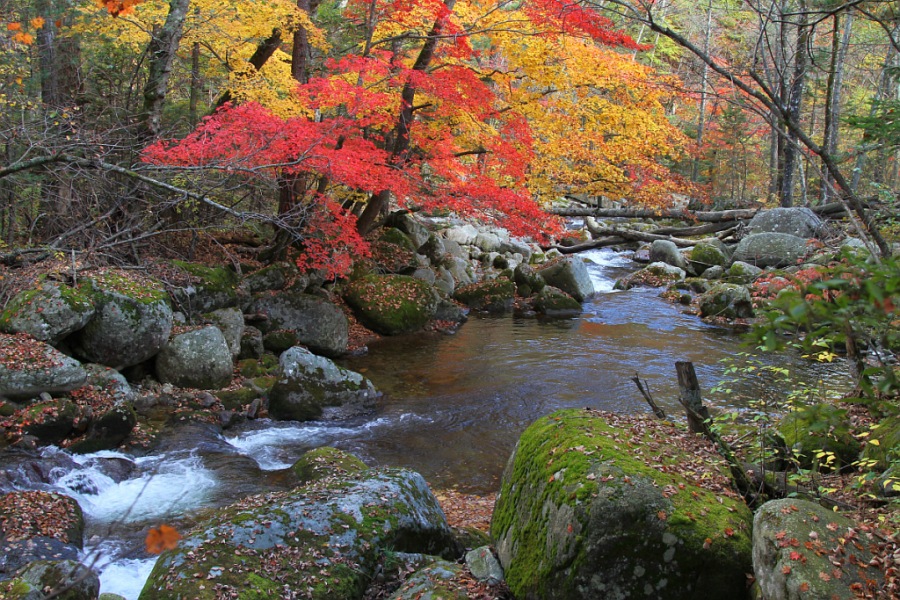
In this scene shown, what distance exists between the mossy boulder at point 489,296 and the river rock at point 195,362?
25.8ft

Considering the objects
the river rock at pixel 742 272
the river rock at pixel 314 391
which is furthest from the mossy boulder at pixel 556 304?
the river rock at pixel 314 391

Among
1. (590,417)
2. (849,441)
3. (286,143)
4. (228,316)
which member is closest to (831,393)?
(849,441)

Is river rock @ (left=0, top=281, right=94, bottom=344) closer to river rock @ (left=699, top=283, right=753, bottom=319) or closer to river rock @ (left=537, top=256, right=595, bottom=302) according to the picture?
river rock @ (left=537, top=256, right=595, bottom=302)

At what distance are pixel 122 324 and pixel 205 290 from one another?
7.25 feet

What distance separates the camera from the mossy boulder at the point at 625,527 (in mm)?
3545

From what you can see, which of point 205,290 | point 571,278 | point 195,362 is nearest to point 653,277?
point 571,278

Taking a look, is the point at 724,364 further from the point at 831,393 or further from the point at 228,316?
the point at 228,316

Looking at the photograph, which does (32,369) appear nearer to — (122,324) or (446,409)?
(122,324)

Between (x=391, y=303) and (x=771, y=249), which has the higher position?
(x=771, y=249)

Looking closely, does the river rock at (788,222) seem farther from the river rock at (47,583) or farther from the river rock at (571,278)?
the river rock at (47,583)

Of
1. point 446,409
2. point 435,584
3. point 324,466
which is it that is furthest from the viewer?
point 446,409

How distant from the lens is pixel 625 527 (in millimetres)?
3572

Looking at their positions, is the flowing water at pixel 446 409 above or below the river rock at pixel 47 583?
below

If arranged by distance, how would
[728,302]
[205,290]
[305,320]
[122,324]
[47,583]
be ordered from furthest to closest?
1. [728,302]
2. [305,320]
3. [205,290]
4. [122,324]
5. [47,583]
